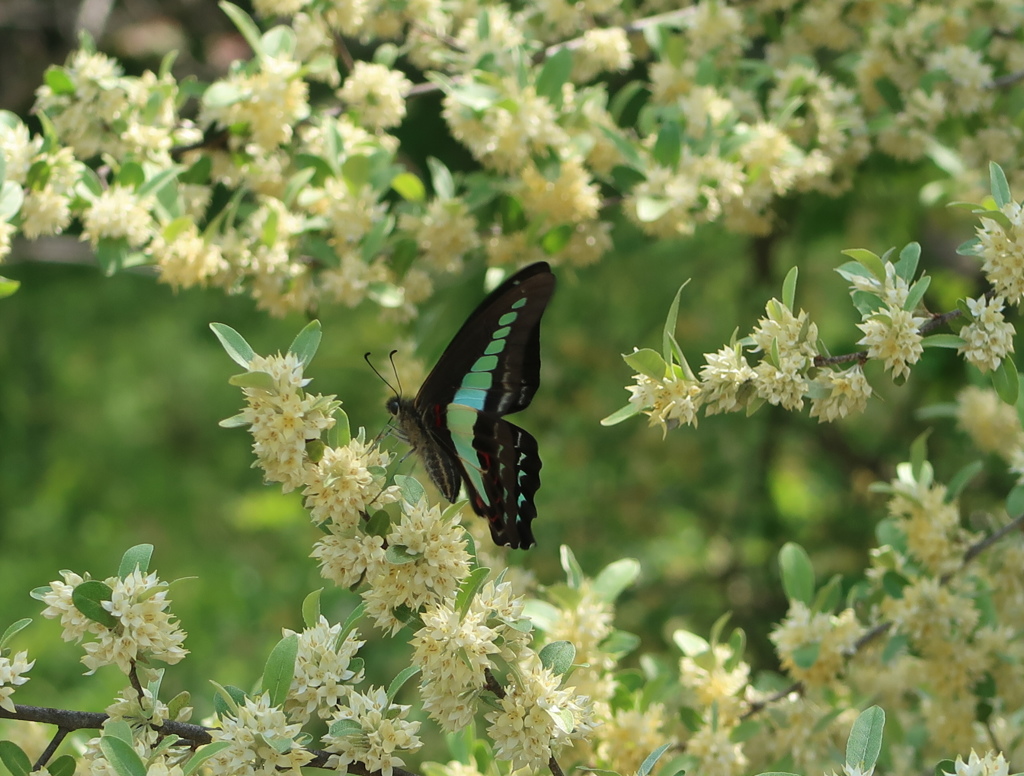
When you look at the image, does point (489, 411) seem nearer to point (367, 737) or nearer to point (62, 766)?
point (367, 737)

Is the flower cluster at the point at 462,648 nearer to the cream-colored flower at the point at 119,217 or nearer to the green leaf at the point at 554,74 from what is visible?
the cream-colored flower at the point at 119,217

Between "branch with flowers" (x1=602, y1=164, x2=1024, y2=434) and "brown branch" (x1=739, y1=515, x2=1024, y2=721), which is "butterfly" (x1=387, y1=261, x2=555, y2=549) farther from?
"brown branch" (x1=739, y1=515, x2=1024, y2=721)

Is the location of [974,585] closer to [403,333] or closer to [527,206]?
[527,206]

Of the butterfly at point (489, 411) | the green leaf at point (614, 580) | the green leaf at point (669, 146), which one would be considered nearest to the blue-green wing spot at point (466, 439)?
the butterfly at point (489, 411)

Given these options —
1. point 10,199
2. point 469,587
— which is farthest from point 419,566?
point 10,199

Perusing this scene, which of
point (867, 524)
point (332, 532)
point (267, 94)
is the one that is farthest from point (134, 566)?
point (867, 524)

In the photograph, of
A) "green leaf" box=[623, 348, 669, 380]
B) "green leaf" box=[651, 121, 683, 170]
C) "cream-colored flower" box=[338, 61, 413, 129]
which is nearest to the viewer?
"green leaf" box=[623, 348, 669, 380]

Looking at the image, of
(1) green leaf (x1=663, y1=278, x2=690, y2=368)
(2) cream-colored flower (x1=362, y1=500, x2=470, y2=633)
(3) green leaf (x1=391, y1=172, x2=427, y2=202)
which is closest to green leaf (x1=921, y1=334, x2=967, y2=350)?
(1) green leaf (x1=663, y1=278, x2=690, y2=368)
